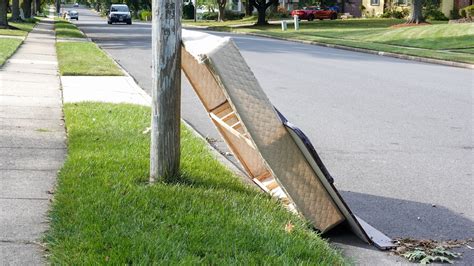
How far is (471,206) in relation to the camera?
250 inches

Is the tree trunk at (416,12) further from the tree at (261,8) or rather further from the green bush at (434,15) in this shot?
the tree at (261,8)

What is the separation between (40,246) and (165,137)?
1.68 m

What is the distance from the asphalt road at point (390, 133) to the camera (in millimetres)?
6199

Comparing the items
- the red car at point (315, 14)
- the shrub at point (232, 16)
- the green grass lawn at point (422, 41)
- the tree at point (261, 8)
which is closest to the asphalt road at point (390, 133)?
the green grass lawn at point (422, 41)

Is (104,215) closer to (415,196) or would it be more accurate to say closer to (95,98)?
(415,196)

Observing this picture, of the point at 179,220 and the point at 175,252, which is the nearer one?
the point at 175,252

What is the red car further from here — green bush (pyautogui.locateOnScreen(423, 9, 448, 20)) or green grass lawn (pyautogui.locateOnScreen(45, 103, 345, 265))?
green grass lawn (pyautogui.locateOnScreen(45, 103, 345, 265))

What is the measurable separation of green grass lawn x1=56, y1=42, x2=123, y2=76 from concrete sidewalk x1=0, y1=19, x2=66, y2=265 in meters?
1.09

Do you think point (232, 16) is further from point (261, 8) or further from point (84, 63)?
point (84, 63)

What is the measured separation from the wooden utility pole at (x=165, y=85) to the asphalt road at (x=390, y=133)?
1.63 meters

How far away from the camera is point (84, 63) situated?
58.7 ft

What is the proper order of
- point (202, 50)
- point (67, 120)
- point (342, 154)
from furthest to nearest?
point (67, 120) → point (342, 154) → point (202, 50)

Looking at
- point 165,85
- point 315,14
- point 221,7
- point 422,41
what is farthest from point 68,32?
point 221,7

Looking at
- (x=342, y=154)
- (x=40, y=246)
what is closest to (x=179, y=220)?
(x=40, y=246)
